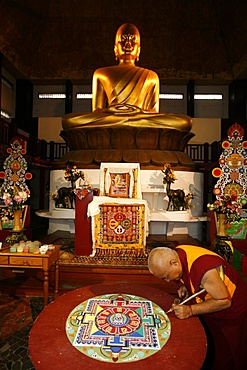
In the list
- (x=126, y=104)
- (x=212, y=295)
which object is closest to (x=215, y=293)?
(x=212, y=295)

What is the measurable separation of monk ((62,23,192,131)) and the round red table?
4.51 meters

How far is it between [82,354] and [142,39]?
29.8 ft

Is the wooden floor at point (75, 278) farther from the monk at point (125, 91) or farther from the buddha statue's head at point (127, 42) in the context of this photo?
the buddha statue's head at point (127, 42)

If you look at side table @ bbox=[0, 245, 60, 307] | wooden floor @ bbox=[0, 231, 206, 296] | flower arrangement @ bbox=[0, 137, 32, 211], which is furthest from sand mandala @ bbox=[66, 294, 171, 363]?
flower arrangement @ bbox=[0, 137, 32, 211]

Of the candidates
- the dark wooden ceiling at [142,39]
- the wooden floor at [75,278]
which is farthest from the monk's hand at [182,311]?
the dark wooden ceiling at [142,39]

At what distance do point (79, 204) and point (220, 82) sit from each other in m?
7.37

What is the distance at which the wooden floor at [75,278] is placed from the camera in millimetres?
3020

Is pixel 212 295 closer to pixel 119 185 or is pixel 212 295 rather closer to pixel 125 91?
pixel 119 185

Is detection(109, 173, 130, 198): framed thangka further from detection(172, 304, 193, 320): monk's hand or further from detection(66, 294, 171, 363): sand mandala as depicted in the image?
detection(172, 304, 193, 320): monk's hand

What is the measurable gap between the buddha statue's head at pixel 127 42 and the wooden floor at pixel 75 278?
470 cm

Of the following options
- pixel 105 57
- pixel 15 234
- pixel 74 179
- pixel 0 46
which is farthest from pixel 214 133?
pixel 15 234

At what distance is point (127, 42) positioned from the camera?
614 cm

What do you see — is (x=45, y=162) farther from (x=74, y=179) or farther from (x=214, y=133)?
(x=214, y=133)

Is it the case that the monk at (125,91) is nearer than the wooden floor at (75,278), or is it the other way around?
the wooden floor at (75,278)
